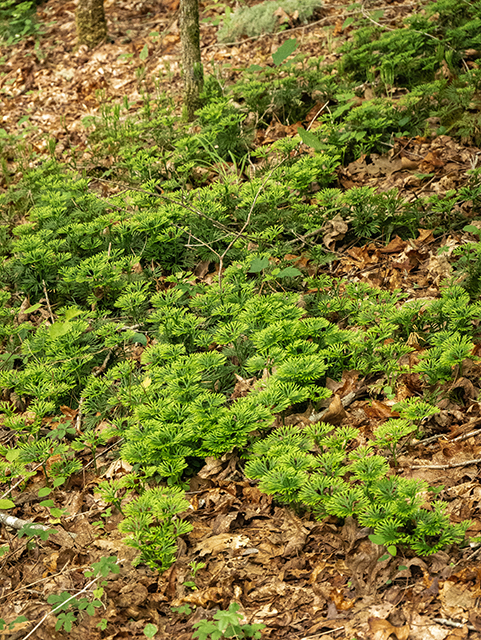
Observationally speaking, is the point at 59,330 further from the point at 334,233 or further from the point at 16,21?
the point at 16,21

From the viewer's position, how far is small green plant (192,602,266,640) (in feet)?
6.22

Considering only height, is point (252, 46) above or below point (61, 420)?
above

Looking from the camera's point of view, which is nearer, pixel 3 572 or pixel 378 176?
pixel 3 572

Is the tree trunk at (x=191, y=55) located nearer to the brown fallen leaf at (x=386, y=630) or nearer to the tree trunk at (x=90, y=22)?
the tree trunk at (x=90, y=22)

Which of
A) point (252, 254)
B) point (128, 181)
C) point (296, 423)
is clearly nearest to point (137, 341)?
point (252, 254)

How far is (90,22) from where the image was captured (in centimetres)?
849

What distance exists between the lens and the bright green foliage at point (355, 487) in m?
2.06

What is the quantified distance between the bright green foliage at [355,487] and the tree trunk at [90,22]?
796 cm

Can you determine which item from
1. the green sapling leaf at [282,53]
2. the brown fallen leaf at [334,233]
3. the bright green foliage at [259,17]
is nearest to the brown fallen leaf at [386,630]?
the brown fallen leaf at [334,233]

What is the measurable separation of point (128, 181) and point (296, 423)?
343 centimetres

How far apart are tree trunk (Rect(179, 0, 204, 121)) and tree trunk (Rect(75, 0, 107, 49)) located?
10.5 ft

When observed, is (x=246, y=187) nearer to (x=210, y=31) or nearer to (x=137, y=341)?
(x=137, y=341)

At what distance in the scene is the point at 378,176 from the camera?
5070mm

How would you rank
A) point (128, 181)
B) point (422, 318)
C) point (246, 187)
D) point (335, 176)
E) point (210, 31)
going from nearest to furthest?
point (422, 318), point (246, 187), point (335, 176), point (128, 181), point (210, 31)
